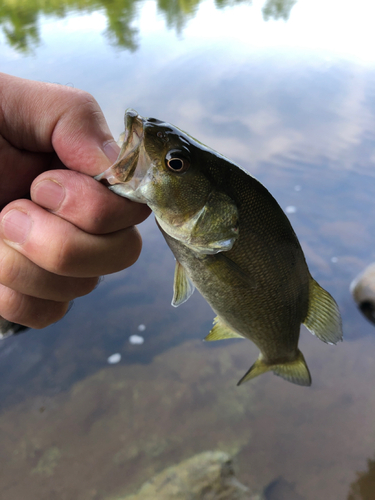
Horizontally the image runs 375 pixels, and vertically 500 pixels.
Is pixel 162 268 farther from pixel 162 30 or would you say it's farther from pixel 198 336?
pixel 162 30

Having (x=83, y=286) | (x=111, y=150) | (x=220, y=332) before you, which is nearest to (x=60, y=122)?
(x=111, y=150)

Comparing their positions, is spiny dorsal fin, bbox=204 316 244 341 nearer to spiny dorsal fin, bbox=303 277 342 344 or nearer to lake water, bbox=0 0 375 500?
spiny dorsal fin, bbox=303 277 342 344

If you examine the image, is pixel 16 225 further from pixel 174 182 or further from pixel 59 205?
pixel 174 182

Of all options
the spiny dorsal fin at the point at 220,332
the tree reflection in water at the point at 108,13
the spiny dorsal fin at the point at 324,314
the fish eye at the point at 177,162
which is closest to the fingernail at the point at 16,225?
the fish eye at the point at 177,162

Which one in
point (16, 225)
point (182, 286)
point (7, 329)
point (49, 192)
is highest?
point (49, 192)

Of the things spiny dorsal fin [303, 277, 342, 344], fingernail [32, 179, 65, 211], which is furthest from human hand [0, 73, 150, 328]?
spiny dorsal fin [303, 277, 342, 344]

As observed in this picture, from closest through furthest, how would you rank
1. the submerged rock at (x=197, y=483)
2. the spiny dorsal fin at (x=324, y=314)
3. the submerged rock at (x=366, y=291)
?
1. the spiny dorsal fin at (x=324, y=314)
2. the submerged rock at (x=197, y=483)
3. the submerged rock at (x=366, y=291)

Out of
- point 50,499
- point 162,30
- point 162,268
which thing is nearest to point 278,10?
point 162,30

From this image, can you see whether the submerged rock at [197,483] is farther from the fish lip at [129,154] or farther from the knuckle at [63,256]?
the fish lip at [129,154]
